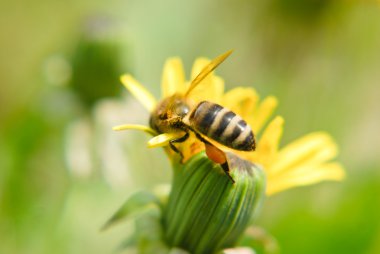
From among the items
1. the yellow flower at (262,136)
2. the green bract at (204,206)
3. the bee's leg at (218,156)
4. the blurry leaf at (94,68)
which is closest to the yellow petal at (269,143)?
the yellow flower at (262,136)

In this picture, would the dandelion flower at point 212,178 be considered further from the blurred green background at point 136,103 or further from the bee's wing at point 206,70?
the blurred green background at point 136,103

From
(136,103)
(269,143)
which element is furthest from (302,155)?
(136,103)

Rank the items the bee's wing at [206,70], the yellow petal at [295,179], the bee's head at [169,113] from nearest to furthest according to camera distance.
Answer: the bee's wing at [206,70] < the bee's head at [169,113] < the yellow petal at [295,179]

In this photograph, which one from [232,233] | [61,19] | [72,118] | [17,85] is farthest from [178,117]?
[61,19]

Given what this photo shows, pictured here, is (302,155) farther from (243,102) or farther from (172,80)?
(172,80)

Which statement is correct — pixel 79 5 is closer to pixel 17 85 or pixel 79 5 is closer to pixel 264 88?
pixel 17 85

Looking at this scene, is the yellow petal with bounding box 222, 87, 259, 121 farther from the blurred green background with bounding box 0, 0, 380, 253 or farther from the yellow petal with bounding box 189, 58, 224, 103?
the blurred green background with bounding box 0, 0, 380, 253
